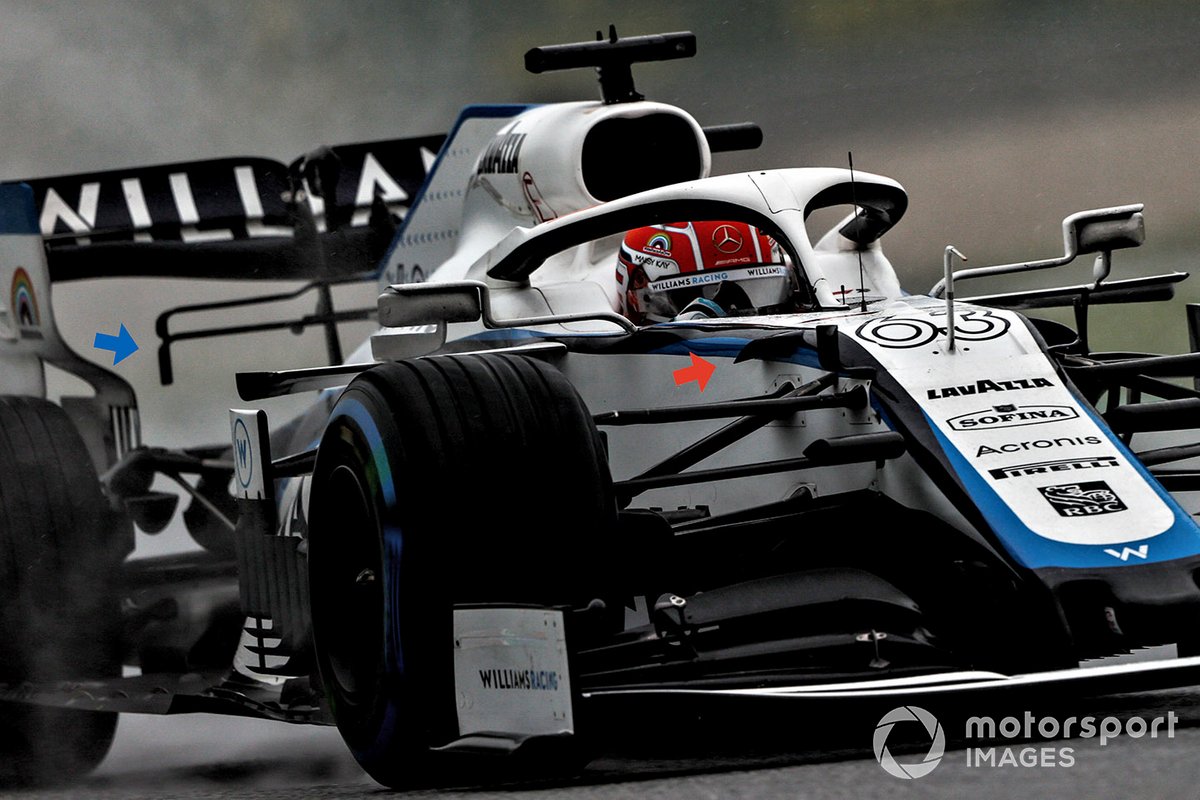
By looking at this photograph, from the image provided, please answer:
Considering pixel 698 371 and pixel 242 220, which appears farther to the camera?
pixel 242 220

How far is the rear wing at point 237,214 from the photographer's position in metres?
8.32

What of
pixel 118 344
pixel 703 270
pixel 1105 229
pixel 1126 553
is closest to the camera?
pixel 1126 553

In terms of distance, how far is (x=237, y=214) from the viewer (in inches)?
335

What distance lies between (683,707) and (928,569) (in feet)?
3.24

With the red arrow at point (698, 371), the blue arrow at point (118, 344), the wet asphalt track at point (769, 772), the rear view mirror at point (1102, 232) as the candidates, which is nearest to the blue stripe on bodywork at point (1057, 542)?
the wet asphalt track at point (769, 772)

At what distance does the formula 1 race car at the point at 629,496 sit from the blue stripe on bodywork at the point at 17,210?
0.04 metres

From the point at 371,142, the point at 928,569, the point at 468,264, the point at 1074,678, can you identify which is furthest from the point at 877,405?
the point at 371,142

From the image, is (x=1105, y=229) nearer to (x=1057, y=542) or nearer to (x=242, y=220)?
(x=1057, y=542)

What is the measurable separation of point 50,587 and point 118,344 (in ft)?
9.68

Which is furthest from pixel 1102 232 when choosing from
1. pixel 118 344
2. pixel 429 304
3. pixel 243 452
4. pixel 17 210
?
pixel 118 344

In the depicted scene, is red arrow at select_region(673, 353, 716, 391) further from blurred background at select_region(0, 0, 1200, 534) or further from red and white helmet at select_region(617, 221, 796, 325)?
blurred background at select_region(0, 0, 1200, 534)

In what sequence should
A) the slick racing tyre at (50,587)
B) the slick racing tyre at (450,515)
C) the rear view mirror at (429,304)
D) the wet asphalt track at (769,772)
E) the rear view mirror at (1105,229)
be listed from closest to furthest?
the wet asphalt track at (769,772)
the slick racing tyre at (450,515)
the rear view mirror at (429,304)
the rear view mirror at (1105,229)
the slick racing tyre at (50,587)

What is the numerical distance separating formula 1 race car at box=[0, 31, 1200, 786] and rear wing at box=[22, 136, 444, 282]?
62 cm

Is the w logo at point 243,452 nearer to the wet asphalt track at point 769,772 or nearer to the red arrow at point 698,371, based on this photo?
the wet asphalt track at point 769,772
